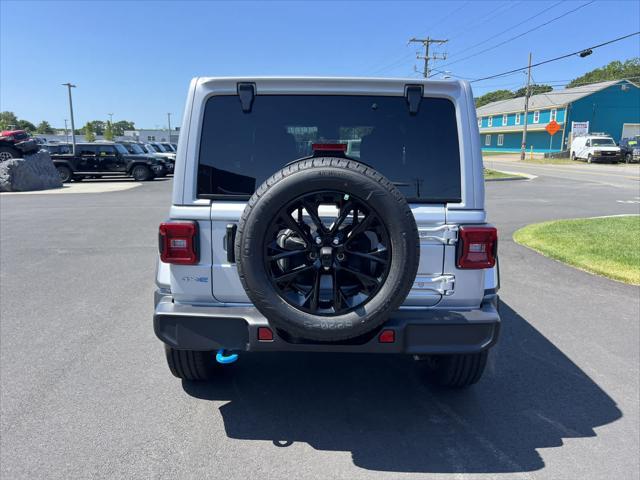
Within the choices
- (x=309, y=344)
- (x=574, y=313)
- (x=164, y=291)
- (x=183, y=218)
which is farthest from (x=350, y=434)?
(x=574, y=313)

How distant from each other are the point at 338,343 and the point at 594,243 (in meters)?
7.37

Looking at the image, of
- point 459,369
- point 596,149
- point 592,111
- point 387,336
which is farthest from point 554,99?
point 387,336

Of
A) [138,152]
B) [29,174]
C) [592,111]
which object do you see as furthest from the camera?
[592,111]

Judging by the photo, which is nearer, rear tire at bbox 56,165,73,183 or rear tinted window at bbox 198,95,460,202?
rear tinted window at bbox 198,95,460,202

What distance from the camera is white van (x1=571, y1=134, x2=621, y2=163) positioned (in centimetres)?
3916

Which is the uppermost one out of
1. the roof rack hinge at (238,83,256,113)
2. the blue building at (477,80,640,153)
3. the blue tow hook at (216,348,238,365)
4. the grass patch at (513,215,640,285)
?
the blue building at (477,80,640,153)

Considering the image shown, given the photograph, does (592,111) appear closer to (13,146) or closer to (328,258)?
(13,146)

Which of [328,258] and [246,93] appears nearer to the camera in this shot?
[328,258]

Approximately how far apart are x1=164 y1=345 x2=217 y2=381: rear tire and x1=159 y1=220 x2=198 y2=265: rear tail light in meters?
0.78

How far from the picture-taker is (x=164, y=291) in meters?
3.06

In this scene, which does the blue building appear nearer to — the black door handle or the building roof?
the building roof

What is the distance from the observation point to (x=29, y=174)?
2058 cm

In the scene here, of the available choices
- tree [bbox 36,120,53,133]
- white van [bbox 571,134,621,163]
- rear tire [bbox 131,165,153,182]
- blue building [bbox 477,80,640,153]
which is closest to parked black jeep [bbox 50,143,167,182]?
rear tire [bbox 131,165,153,182]

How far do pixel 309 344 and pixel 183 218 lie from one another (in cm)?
106
